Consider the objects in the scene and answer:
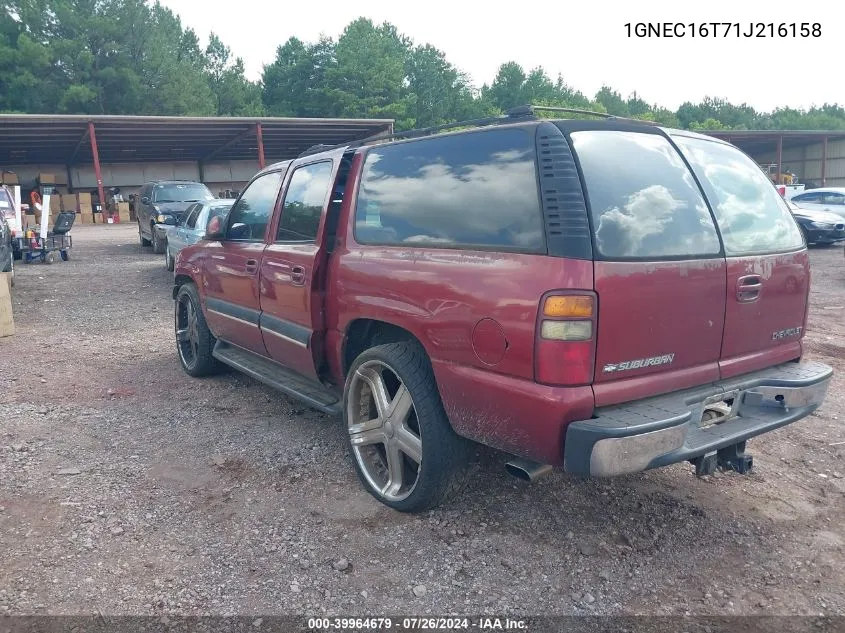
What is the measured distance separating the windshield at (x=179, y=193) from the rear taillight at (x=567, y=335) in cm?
1552

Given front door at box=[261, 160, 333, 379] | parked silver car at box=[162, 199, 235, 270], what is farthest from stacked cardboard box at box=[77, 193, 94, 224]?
front door at box=[261, 160, 333, 379]

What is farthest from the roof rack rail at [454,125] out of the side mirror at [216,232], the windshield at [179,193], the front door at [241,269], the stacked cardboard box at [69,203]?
the stacked cardboard box at [69,203]

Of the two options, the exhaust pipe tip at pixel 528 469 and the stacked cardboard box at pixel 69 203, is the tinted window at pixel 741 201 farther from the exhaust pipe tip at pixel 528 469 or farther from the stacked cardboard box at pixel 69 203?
the stacked cardboard box at pixel 69 203

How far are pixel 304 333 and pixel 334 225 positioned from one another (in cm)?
68

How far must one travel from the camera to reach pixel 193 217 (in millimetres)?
11117

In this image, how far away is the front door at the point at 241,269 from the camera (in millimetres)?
4680

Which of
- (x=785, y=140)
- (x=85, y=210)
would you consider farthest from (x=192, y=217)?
(x=785, y=140)

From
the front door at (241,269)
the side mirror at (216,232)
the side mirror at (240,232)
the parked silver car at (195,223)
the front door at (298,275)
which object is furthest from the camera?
the parked silver car at (195,223)

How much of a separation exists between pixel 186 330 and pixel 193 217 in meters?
5.54

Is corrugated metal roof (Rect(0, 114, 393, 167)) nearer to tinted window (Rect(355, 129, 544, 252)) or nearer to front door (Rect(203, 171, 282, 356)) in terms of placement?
front door (Rect(203, 171, 282, 356))

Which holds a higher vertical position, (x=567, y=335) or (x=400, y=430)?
(x=567, y=335)

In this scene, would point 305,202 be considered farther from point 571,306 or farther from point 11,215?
point 11,215

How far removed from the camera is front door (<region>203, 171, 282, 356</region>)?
184 inches

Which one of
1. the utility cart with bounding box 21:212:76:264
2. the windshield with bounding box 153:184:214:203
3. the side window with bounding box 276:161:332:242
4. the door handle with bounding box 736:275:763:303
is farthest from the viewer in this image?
the windshield with bounding box 153:184:214:203
